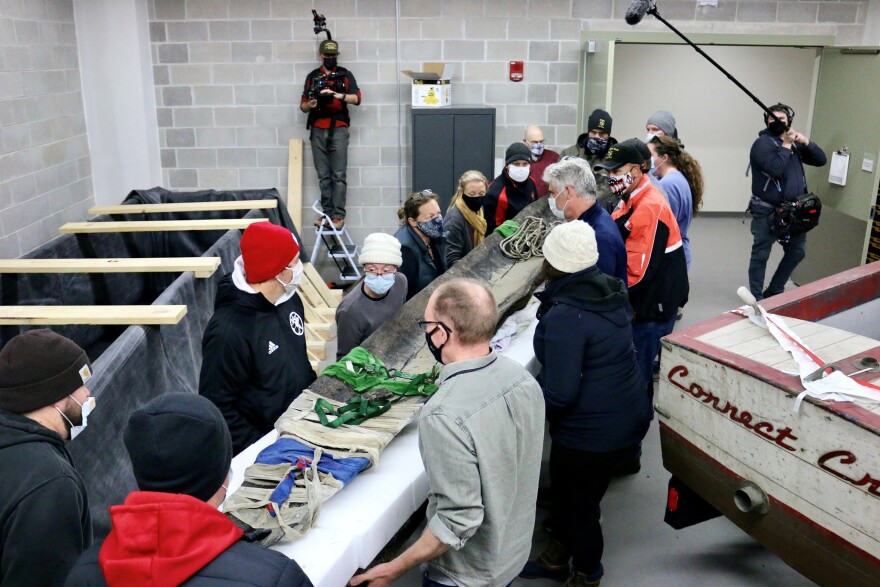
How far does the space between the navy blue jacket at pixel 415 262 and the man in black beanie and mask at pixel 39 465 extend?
6.58ft

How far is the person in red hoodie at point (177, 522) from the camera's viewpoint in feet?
4.41

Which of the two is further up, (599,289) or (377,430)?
(599,289)

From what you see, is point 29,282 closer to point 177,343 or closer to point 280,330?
point 177,343

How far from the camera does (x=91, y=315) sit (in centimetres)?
355

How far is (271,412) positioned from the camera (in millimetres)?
2764

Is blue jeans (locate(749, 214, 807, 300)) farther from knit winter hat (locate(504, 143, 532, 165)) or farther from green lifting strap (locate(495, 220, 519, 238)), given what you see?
green lifting strap (locate(495, 220, 519, 238))

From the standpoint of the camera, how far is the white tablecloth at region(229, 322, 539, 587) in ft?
6.64

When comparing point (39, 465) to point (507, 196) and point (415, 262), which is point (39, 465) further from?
point (507, 196)

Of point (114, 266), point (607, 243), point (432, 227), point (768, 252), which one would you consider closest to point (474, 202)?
point (432, 227)

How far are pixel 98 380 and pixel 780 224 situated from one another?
16.1 ft

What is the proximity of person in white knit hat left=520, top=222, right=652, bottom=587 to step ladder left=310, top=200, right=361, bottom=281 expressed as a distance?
186 inches

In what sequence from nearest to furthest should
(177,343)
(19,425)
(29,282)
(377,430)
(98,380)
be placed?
(19,425), (377,430), (98,380), (177,343), (29,282)

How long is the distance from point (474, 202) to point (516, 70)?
3146 mm

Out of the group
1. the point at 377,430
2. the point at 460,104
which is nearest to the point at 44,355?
the point at 377,430
